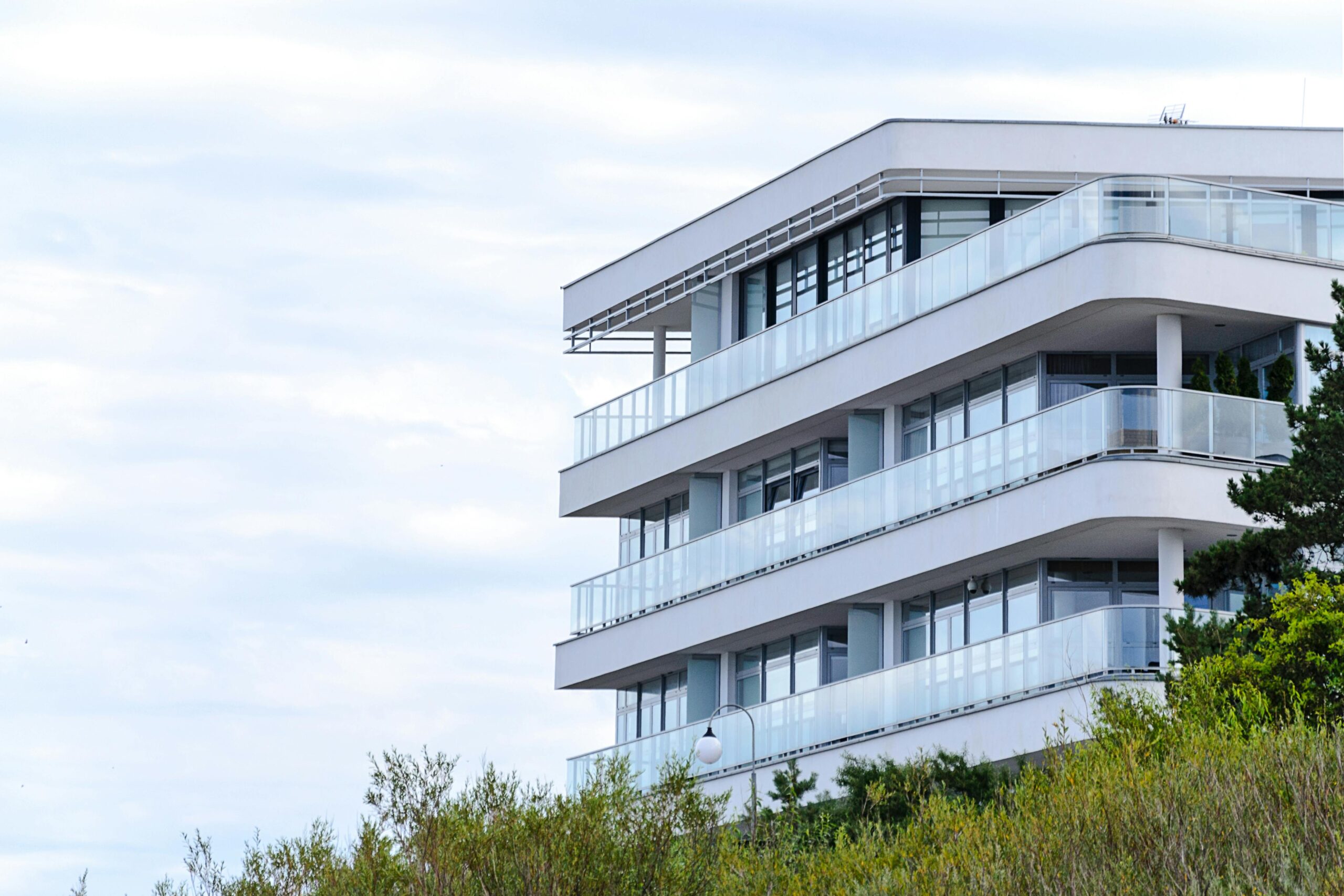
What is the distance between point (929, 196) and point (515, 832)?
56.3ft

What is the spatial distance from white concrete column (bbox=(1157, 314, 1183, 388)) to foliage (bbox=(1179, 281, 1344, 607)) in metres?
4.78

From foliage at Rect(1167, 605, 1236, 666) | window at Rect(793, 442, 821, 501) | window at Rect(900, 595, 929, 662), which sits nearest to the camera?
foliage at Rect(1167, 605, 1236, 666)

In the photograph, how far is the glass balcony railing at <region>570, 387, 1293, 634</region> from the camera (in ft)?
114

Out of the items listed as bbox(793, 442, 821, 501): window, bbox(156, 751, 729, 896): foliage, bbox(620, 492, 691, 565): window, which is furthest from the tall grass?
bbox(620, 492, 691, 565): window

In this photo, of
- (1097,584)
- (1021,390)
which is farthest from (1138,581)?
(1021,390)

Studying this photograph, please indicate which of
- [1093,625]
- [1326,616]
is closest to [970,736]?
[1093,625]

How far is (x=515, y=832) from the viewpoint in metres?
25.9

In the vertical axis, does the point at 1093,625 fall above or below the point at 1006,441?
below

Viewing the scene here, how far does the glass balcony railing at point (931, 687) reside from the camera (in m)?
33.7

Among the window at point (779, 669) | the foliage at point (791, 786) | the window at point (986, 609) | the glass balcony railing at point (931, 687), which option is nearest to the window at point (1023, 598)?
the window at point (986, 609)

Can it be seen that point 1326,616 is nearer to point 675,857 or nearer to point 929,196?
point 675,857

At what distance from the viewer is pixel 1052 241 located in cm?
3591

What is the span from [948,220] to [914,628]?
638 cm

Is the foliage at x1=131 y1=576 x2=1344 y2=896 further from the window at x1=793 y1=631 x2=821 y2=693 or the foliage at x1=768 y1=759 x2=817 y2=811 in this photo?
the window at x1=793 y1=631 x2=821 y2=693
